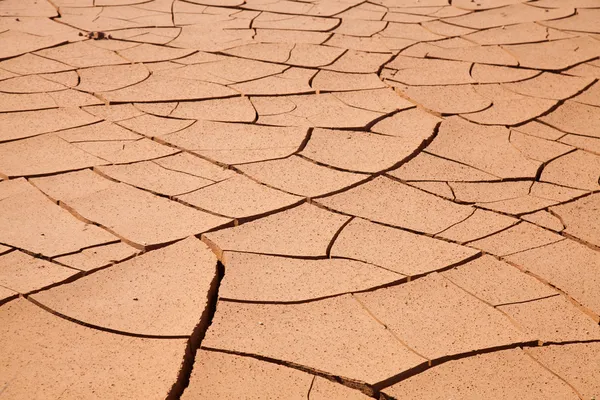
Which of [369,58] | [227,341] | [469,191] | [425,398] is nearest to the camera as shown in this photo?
[425,398]

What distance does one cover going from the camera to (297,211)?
2996mm

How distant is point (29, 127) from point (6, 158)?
322 millimetres

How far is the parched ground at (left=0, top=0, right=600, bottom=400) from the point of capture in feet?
7.32

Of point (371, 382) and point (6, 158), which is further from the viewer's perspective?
point (6, 158)

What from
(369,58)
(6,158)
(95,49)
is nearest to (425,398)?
(6,158)

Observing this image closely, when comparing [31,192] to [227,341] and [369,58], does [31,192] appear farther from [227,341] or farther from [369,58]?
[369,58]

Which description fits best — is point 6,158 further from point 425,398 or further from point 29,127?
point 425,398

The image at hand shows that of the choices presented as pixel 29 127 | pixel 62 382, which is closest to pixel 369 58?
pixel 29 127

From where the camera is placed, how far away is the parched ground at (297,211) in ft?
7.32

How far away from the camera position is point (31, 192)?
3.06 metres

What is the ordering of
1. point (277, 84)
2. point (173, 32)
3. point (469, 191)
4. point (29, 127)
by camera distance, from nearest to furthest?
point (469, 191), point (29, 127), point (277, 84), point (173, 32)

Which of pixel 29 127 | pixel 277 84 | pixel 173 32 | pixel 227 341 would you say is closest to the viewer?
pixel 227 341

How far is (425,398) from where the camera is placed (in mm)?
2119

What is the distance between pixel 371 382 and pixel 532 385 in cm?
40
